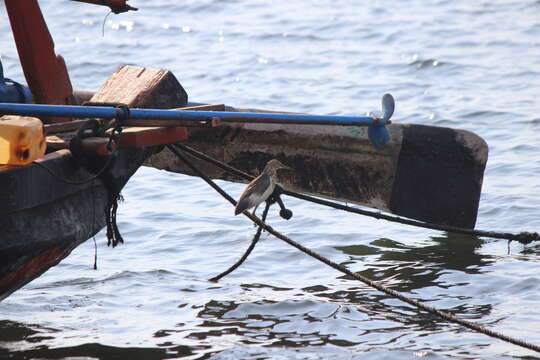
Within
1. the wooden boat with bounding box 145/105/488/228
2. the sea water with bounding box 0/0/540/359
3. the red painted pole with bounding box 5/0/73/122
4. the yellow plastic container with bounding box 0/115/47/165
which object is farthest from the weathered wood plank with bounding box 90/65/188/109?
the sea water with bounding box 0/0/540/359

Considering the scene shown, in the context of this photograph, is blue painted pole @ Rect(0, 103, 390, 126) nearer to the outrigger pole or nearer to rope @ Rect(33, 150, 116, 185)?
the outrigger pole

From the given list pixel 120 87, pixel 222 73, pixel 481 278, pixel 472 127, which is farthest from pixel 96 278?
pixel 222 73

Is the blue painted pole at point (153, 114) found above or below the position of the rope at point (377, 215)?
above

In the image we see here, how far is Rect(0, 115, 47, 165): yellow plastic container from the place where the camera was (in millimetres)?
4133

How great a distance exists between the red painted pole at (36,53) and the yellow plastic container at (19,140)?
1.21 metres

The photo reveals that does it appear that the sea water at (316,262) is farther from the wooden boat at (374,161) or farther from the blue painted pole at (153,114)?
the blue painted pole at (153,114)

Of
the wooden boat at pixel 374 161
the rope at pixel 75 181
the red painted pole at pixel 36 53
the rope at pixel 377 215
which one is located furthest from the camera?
the wooden boat at pixel 374 161

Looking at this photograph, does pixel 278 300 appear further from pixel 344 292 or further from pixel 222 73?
pixel 222 73

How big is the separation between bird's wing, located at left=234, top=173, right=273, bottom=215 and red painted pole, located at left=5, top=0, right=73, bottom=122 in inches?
48.5

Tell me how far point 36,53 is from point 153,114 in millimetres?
1120

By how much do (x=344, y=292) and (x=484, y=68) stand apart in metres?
7.37

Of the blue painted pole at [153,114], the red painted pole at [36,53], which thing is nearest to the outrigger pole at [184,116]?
the blue painted pole at [153,114]

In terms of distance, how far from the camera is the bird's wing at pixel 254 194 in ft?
17.0

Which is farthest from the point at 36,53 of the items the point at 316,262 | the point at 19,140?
the point at 316,262
